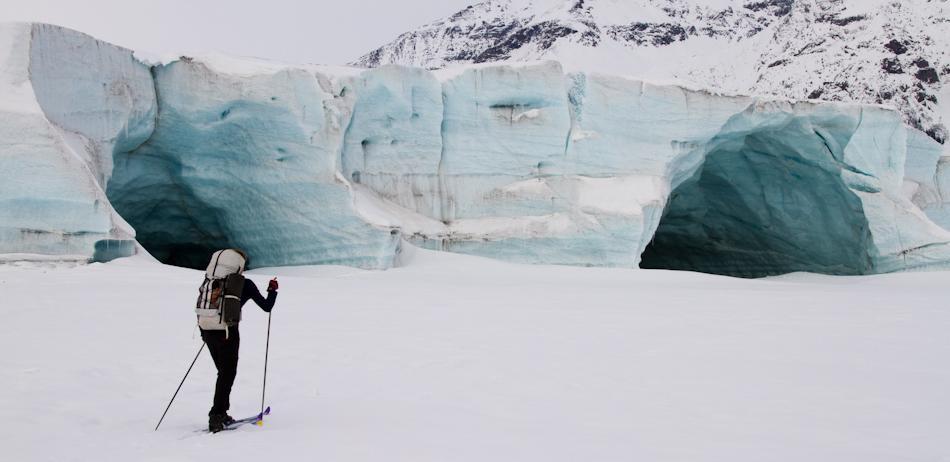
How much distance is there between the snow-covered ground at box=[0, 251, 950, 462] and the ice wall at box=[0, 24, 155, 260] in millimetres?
1575

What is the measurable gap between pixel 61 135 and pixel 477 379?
9.02 meters

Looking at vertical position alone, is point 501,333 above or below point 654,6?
below

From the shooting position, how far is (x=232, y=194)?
14.9 m

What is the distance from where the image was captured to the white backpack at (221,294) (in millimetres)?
3809

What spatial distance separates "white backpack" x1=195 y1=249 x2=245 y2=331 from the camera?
3.81m

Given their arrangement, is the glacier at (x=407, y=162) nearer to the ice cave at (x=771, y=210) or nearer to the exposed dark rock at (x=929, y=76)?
the ice cave at (x=771, y=210)

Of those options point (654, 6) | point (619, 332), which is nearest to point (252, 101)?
point (619, 332)

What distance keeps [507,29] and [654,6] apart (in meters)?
11.5

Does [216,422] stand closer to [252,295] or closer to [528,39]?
[252,295]

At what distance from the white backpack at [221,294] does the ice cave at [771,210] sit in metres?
16.2

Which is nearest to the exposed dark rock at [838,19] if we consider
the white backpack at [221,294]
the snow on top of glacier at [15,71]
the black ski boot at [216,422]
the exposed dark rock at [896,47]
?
the exposed dark rock at [896,47]

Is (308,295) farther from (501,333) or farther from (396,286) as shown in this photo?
(501,333)

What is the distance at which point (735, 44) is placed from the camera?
4744 cm

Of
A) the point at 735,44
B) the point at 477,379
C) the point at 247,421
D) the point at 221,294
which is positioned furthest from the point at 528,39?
the point at 247,421
